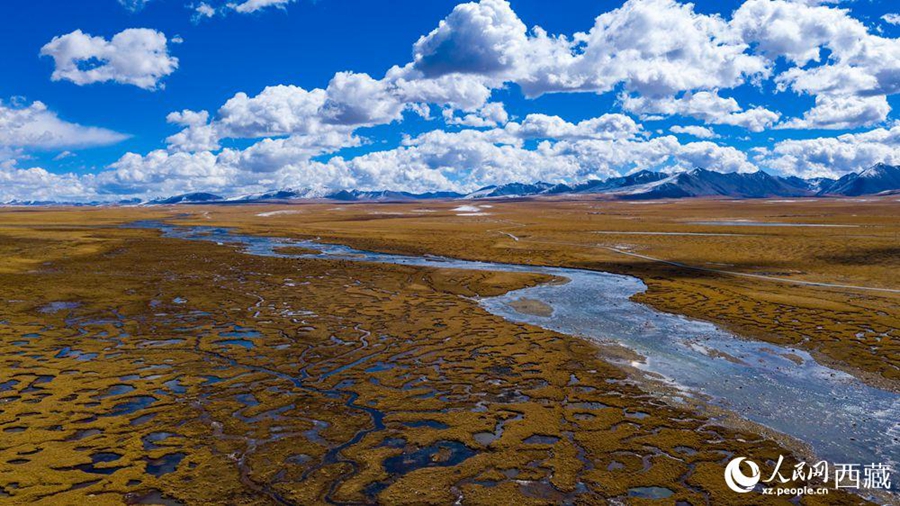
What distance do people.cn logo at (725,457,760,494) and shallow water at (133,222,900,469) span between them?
250 cm

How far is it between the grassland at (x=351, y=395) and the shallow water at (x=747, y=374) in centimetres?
172

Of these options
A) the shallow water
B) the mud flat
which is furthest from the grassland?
the mud flat

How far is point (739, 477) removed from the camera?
13.6m

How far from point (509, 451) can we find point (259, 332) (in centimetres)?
1795

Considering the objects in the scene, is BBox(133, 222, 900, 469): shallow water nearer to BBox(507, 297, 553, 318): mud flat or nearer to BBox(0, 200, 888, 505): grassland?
BBox(507, 297, 553, 318): mud flat

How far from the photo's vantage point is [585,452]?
1480cm

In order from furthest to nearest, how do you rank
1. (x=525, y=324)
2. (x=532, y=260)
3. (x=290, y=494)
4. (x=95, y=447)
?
(x=532, y=260) → (x=525, y=324) → (x=95, y=447) → (x=290, y=494)

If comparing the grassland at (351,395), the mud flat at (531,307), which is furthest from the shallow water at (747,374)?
the grassland at (351,395)

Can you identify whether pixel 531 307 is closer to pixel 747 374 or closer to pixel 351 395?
pixel 747 374

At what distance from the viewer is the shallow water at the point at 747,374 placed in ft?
52.2

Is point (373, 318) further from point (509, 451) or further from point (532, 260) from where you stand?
point (532, 260)

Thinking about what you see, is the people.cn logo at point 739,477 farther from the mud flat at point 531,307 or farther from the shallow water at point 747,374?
the mud flat at point 531,307

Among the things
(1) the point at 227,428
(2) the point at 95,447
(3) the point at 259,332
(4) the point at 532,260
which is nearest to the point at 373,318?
(3) the point at 259,332

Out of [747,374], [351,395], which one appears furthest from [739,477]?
[351,395]
